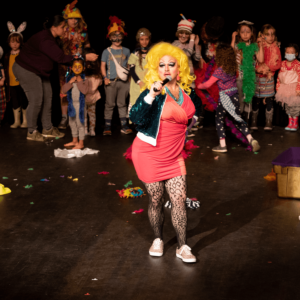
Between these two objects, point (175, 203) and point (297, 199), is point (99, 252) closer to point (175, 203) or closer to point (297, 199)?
point (175, 203)

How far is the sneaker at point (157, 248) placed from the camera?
316cm

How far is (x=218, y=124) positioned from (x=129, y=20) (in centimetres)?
335

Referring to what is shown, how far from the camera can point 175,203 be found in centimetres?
297

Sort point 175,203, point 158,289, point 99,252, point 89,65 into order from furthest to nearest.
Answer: point 89,65, point 99,252, point 175,203, point 158,289

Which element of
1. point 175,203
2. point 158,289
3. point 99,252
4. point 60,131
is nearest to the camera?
point 158,289

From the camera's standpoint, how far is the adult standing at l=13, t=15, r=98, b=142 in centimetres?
611

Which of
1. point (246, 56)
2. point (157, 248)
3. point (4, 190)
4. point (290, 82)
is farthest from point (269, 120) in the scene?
point (157, 248)

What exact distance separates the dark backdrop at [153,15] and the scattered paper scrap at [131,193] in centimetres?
347

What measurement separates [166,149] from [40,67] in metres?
3.92

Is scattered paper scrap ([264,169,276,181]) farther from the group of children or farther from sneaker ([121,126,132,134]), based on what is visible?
sneaker ([121,126,132,134])

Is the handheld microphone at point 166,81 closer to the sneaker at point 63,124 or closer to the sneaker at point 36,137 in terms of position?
the sneaker at point 36,137

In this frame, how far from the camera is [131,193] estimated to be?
430 centimetres

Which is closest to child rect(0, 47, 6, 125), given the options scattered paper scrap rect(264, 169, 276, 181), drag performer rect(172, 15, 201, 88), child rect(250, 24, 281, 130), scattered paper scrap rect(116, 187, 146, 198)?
drag performer rect(172, 15, 201, 88)

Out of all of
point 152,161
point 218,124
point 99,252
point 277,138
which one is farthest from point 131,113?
point 277,138
